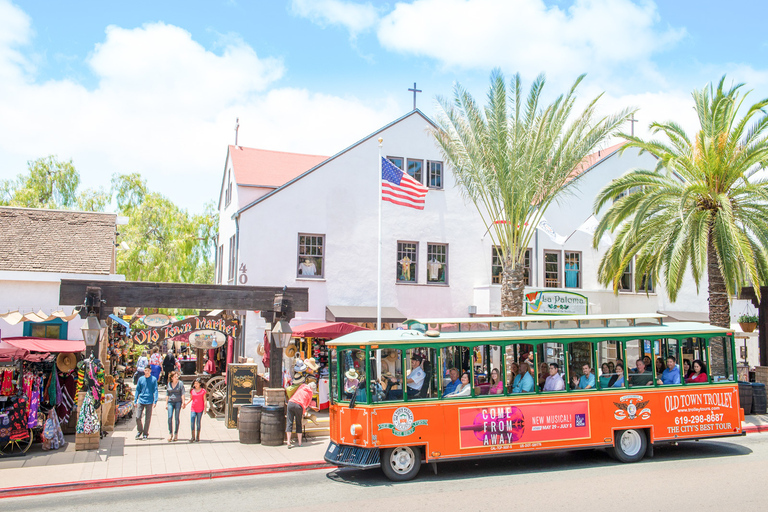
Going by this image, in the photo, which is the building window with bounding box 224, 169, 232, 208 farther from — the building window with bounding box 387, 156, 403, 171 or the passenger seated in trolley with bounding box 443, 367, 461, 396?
the passenger seated in trolley with bounding box 443, 367, 461, 396

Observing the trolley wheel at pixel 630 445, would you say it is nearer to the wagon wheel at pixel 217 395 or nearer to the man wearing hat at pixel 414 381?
the man wearing hat at pixel 414 381

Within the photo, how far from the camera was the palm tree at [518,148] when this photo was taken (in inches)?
721

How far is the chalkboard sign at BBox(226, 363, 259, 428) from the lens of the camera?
53.0 feet

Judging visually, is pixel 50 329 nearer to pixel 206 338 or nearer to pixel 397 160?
pixel 206 338

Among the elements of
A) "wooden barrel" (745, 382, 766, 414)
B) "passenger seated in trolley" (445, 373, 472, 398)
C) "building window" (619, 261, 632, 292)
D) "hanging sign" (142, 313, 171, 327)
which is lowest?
"wooden barrel" (745, 382, 766, 414)

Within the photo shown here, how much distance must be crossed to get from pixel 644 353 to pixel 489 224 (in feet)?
40.4

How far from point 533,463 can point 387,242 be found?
12.3 m

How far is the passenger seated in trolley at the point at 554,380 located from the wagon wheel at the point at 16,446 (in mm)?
10599

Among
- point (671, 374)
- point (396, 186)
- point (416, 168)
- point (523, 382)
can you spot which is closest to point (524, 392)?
point (523, 382)

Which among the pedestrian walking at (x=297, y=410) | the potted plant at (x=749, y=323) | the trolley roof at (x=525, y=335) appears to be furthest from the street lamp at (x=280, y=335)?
the potted plant at (x=749, y=323)

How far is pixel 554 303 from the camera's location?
2311cm

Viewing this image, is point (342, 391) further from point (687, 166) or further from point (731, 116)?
point (731, 116)

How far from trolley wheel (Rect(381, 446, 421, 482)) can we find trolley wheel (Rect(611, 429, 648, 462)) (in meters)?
4.01

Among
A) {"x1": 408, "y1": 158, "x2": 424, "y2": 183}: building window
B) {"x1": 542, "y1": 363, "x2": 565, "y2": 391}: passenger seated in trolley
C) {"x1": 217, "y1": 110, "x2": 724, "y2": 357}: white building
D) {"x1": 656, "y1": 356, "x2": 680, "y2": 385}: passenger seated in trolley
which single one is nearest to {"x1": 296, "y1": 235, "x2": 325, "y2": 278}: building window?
{"x1": 217, "y1": 110, "x2": 724, "y2": 357}: white building
